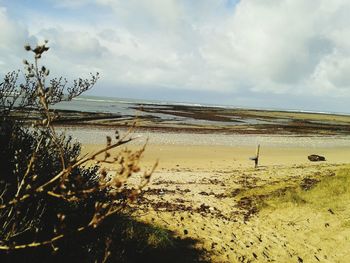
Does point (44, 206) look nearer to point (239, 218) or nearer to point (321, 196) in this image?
point (239, 218)

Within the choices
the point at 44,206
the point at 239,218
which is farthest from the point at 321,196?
the point at 44,206

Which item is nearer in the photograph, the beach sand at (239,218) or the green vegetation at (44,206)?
the green vegetation at (44,206)

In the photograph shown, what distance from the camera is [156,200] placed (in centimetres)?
1211

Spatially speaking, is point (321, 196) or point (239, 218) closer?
point (239, 218)

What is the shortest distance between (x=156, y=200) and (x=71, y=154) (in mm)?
5381

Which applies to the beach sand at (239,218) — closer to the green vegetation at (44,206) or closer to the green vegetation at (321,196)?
the green vegetation at (321,196)

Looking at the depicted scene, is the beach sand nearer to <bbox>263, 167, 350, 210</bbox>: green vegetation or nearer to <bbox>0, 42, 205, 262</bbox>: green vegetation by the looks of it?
<bbox>263, 167, 350, 210</bbox>: green vegetation

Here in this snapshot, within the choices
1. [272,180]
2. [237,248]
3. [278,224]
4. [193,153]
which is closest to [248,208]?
[278,224]

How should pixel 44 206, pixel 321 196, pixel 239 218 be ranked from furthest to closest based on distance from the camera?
pixel 321 196 → pixel 239 218 → pixel 44 206

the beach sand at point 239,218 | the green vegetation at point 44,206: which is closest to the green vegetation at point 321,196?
the beach sand at point 239,218

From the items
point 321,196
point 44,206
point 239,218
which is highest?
point 44,206

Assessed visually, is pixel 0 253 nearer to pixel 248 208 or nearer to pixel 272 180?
pixel 248 208

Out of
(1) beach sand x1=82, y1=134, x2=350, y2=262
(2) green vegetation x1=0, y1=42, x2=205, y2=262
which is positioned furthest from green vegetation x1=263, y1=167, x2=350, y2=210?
(2) green vegetation x1=0, y1=42, x2=205, y2=262

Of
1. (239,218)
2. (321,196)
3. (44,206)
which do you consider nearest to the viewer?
(44,206)
